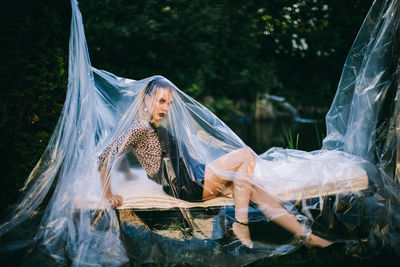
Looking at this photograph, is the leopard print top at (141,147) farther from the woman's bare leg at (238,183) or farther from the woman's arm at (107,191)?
the woman's bare leg at (238,183)

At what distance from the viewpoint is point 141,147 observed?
6.94ft

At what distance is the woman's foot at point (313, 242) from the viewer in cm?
193

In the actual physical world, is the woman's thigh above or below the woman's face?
below

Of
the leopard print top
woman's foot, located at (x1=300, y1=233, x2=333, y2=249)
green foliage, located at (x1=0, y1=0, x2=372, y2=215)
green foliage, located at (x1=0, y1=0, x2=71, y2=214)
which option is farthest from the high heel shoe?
green foliage, located at (x1=0, y1=0, x2=71, y2=214)

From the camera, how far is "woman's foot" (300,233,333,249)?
193cm

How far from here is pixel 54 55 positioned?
2.27 meters

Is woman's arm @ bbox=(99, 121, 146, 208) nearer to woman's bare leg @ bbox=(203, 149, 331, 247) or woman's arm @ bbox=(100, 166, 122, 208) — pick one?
woman's arm @ bbox=(100, 166, 122, 208)

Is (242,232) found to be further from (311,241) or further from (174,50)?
(174,50)

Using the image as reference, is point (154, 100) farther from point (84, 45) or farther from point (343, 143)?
point (343, 143)

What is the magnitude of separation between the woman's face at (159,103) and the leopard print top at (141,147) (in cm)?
9

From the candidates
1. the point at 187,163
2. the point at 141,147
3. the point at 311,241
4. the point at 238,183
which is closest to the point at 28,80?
the point at 141,147

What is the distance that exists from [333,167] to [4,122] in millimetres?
2435

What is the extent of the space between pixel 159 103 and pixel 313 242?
1.47 meters

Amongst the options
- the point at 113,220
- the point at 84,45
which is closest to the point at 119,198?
the point at 113,220
